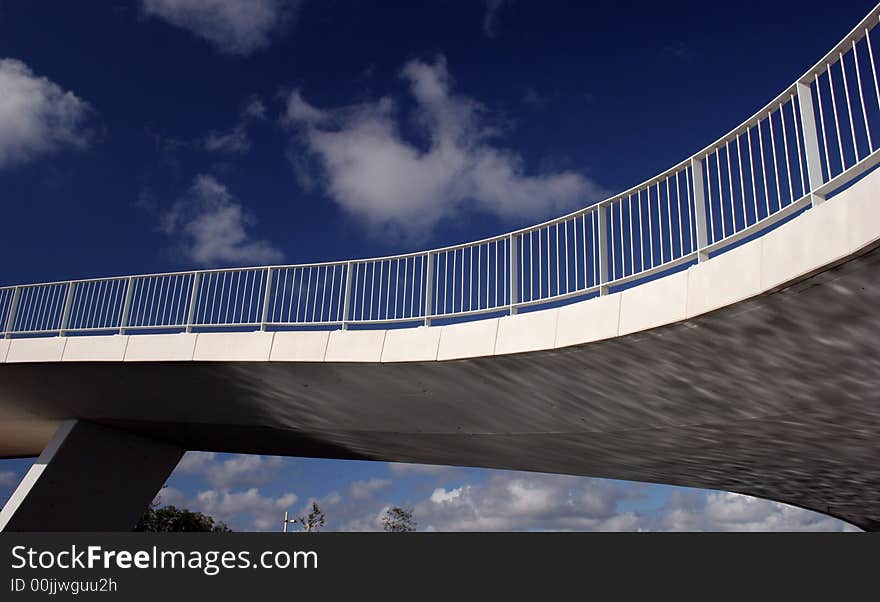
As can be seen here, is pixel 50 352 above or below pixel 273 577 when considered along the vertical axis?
above

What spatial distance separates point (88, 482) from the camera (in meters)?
22.2

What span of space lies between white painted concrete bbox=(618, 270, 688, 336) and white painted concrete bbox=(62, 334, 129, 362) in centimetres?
1187

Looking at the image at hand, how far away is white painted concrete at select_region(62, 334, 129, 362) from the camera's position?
58.4 ft

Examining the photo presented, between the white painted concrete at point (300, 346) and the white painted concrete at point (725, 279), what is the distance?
780cm

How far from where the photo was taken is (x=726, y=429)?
1385cm

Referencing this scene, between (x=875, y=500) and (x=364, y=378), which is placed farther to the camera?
(x=875, y=500)

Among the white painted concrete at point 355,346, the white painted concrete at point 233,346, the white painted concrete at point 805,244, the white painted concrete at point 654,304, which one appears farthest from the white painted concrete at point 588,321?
the white painted concrete at point 233,346

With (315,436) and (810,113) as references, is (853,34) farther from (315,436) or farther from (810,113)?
(315,436)

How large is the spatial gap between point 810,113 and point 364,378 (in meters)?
9.72

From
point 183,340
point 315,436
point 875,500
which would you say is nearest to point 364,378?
point 183,340

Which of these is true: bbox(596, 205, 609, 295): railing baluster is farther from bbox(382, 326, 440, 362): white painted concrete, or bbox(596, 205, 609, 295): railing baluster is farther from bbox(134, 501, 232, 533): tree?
bbox(134, 501, 232, 533): tree

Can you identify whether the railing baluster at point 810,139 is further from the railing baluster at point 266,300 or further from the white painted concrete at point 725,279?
the railing baluster at point 266,300

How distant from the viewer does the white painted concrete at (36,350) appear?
60.8 ft

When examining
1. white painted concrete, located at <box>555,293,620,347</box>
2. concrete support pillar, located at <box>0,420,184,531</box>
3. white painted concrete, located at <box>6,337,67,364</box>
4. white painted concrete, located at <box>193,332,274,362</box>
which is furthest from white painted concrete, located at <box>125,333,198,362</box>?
white painted concrete, located at <box>555,293,620,347</box>
